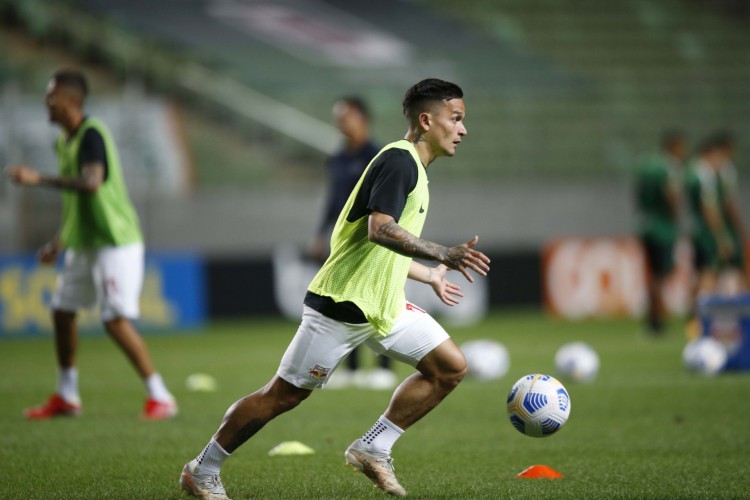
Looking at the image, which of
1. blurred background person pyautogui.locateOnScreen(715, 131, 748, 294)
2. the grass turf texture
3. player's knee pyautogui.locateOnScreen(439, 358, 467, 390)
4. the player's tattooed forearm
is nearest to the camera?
the player's tattooed forearm

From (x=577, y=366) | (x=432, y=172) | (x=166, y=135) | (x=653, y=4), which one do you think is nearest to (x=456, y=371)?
(x=577, y=366)

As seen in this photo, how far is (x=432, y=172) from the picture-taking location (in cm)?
2242

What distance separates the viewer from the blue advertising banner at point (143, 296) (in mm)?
16891

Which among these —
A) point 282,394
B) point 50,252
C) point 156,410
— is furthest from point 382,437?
point 50,252

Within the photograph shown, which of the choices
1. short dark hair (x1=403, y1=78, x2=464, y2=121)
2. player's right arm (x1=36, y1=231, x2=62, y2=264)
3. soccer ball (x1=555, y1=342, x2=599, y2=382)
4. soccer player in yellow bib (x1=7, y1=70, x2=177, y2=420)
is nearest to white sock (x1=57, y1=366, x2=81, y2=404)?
soccer player in yellow bib (x1=7, y1=70, x2=177, y2=420)

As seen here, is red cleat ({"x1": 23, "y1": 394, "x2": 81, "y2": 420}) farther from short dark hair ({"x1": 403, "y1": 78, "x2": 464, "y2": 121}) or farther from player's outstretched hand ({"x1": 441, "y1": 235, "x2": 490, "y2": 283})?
player's outstretched hand ({"x1": 441, "y1": 235, "x2": 490, "y2": 283})

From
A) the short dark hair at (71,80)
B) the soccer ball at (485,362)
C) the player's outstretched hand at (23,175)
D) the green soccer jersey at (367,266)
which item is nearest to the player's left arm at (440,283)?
the green soccer jersey at (367,266)

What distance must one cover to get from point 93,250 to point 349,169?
260 centimetres

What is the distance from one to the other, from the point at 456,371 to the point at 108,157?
12.8 feet

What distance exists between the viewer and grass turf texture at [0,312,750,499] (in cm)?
589

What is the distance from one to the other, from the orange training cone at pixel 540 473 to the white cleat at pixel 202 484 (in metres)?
1.62

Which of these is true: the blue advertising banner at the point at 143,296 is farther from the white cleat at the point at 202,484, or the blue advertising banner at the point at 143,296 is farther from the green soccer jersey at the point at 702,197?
the white cleat at the point at 202,484

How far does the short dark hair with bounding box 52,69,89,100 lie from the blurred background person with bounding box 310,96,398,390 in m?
2.28

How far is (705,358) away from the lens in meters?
10.9
